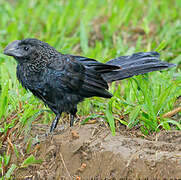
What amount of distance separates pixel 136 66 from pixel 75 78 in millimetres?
859

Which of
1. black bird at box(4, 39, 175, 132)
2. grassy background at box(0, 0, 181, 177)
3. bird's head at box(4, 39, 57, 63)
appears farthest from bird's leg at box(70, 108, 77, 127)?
bird's head at box(4, 39, 57, 63)

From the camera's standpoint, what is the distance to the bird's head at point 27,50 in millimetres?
4230

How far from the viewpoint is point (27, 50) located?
4.29 meters

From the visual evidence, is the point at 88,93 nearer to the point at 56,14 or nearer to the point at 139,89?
the point at 139,89

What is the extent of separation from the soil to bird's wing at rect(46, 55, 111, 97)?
500mm

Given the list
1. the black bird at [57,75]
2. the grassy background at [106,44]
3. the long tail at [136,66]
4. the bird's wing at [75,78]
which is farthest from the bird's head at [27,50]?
the long tail at [136,66]

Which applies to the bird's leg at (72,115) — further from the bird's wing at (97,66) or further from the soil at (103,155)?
the bird's wing at (97,66)

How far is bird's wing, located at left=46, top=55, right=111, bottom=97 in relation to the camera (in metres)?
4.23

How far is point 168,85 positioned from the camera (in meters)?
4.66

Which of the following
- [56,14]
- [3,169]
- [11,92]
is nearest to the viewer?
[3,169]

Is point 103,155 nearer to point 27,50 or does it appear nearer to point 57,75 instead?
point 57,75

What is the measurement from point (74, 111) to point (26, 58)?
85 cm

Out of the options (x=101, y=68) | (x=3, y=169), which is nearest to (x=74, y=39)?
(x=101, y=68)

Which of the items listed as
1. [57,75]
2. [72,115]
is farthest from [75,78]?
[72,115]
